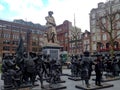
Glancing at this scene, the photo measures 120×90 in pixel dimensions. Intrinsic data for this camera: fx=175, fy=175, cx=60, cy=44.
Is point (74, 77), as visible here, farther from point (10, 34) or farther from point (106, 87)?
point (10, 34)

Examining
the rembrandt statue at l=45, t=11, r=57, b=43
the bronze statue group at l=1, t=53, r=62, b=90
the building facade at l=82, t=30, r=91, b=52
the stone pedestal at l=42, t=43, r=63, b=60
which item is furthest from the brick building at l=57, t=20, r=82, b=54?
the bronze statue group at l=1, t=53, r=62, b=90

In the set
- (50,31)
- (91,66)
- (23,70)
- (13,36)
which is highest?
(13,36)

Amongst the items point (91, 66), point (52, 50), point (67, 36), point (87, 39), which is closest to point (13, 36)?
point (67, 36)

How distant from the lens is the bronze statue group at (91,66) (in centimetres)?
920

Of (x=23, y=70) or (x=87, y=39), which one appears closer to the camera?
(x=23, y=70)

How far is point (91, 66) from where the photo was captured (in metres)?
9.43

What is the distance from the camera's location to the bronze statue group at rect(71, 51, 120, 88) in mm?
9195

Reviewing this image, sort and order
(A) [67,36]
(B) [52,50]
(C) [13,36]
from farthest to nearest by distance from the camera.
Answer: (A) [67,36]
(C) [13,36]
(B) [52,50]

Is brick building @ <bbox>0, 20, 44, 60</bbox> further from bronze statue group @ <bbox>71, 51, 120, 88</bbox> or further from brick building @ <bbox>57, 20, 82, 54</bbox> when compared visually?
bronze statue group @ <bbox>71, 51, 120, 88</bbox>

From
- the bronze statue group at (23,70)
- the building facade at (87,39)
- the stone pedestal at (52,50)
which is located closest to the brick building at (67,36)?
the building facade at (87,39)

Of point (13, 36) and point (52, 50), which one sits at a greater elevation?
point (13, 36)

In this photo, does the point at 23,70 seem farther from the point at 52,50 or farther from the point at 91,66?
the point at 52,50

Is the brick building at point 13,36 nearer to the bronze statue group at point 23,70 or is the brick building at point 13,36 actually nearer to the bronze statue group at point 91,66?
the bronze statue group at point 91,66

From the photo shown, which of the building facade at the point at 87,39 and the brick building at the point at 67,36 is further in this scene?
the brick building at the point at 67,36
